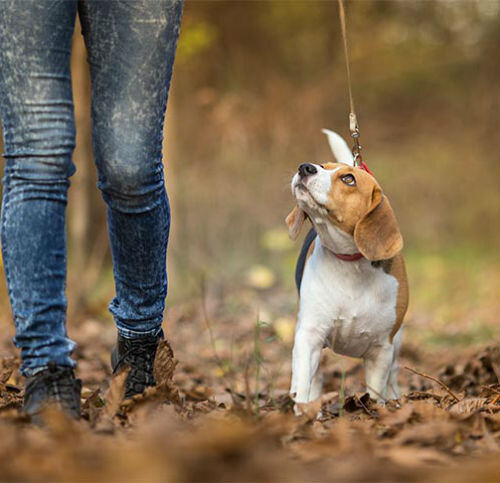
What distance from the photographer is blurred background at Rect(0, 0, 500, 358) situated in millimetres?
7914

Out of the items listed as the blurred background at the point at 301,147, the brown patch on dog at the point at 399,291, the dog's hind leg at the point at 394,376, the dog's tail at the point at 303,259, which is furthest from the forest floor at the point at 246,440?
the blurred background at the point at 301,147

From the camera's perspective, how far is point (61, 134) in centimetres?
239

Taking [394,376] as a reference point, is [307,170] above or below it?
above

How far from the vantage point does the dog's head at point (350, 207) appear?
3131mm

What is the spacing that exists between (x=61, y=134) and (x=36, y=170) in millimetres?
135

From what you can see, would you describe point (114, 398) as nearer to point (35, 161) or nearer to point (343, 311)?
point (35, 161)

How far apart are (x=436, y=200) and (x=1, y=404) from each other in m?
11.9

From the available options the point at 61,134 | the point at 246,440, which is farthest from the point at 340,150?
the point at 246,440

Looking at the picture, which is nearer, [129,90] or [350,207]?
[129,90]

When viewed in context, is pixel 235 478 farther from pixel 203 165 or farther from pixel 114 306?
pixel 203 165

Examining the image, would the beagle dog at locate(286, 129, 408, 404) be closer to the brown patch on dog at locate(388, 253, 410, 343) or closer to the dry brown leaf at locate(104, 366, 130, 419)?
the brown patch on dog at locate(388, 253, 410, 343)

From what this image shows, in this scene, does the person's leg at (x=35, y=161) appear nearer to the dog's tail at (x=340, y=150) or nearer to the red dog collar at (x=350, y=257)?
the red dog collar at (x=350, y=257)

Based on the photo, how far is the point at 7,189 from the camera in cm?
239

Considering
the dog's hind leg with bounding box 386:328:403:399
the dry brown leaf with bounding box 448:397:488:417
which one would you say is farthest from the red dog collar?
the dry brown leaf with bounding box 448:397:488:417
